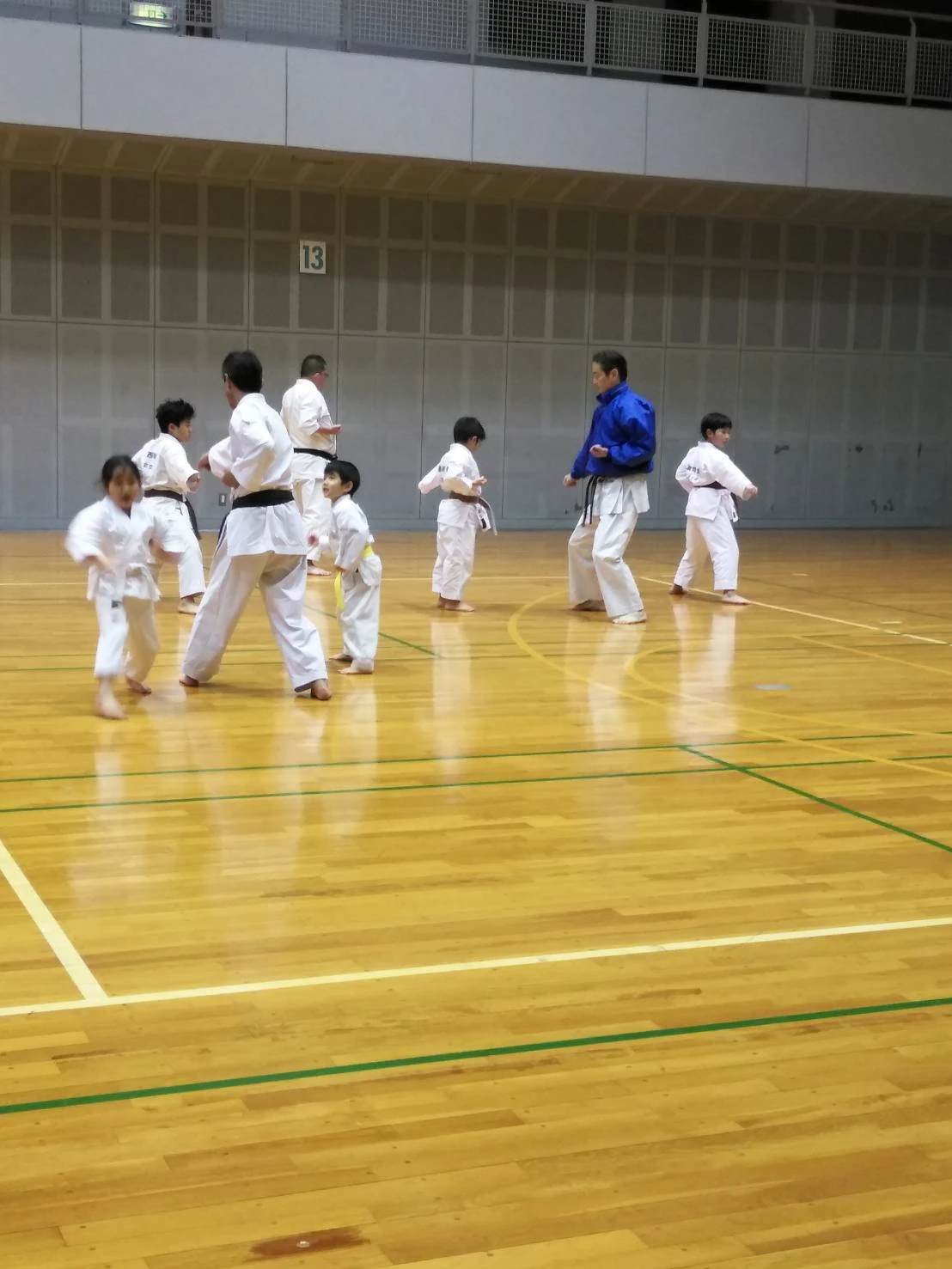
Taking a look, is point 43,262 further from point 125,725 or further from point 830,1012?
point 830,1012

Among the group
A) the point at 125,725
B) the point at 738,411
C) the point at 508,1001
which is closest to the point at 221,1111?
the point at 508,1001

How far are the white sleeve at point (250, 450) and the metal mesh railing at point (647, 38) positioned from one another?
10328mm

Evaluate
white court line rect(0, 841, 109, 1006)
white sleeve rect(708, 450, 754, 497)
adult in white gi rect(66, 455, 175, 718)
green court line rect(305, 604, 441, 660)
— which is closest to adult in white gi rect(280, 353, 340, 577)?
green court line rect(305, 604, 441, 660)

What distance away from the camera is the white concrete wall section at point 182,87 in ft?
42.0

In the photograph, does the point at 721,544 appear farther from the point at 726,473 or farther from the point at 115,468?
the point at 115,468

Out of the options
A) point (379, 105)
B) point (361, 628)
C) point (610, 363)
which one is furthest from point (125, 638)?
point (379, 105)

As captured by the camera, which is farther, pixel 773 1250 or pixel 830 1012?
pixel 830 1012

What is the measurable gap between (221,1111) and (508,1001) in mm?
772

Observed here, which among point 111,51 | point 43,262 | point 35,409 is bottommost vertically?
point 35,409

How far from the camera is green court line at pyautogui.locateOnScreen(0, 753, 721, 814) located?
188 inches

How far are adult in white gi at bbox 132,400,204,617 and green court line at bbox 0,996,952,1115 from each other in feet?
18.3

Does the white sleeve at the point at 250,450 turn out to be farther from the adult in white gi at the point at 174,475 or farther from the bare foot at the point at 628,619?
the bare foot at the point at 628,619

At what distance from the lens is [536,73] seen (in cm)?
1411

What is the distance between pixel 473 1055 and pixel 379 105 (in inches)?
474
